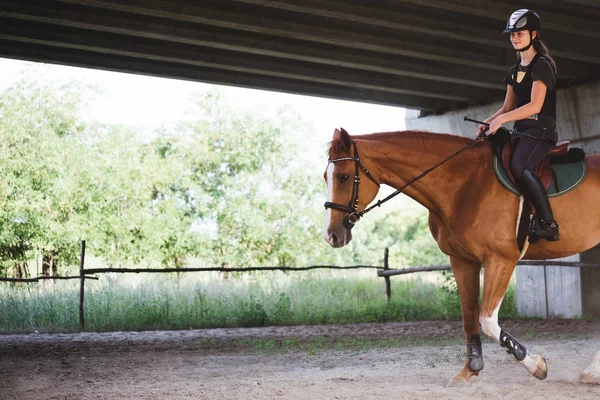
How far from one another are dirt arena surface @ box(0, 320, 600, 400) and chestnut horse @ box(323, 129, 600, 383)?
2.57ft

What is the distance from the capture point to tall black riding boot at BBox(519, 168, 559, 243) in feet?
21.3

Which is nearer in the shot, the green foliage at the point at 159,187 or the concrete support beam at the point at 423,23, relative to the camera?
the concrete support beam at the point at 423,23

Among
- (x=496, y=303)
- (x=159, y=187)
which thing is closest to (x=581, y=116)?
(x=496, y=303)

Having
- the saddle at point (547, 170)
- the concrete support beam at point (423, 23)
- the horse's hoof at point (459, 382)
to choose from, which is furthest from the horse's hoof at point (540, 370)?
the concrete support beam at point (423, 23)

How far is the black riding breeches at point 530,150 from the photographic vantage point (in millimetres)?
6590

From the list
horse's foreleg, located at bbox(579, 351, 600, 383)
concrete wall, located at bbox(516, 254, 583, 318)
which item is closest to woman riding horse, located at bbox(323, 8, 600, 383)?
horse's foreleg, located at bbox(579, 351, 600, 383)

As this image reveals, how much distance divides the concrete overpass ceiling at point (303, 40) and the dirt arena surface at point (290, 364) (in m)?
4.78

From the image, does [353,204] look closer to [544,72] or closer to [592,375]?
[544,72]

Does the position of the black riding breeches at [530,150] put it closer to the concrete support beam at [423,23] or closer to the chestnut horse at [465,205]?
the chestnut horse at [465,205]

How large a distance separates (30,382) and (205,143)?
975 inches

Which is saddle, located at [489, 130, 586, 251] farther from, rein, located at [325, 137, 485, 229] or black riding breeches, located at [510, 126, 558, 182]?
rein, located at [325, 137, 485, 229]

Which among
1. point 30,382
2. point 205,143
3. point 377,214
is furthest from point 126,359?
point 377,214

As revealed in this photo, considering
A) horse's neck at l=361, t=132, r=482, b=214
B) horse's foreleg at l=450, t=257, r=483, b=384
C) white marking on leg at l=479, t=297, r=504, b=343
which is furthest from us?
horse's foreleg at l=450, t=257, r=483, b=384

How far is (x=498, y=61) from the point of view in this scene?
14562 millimetres
